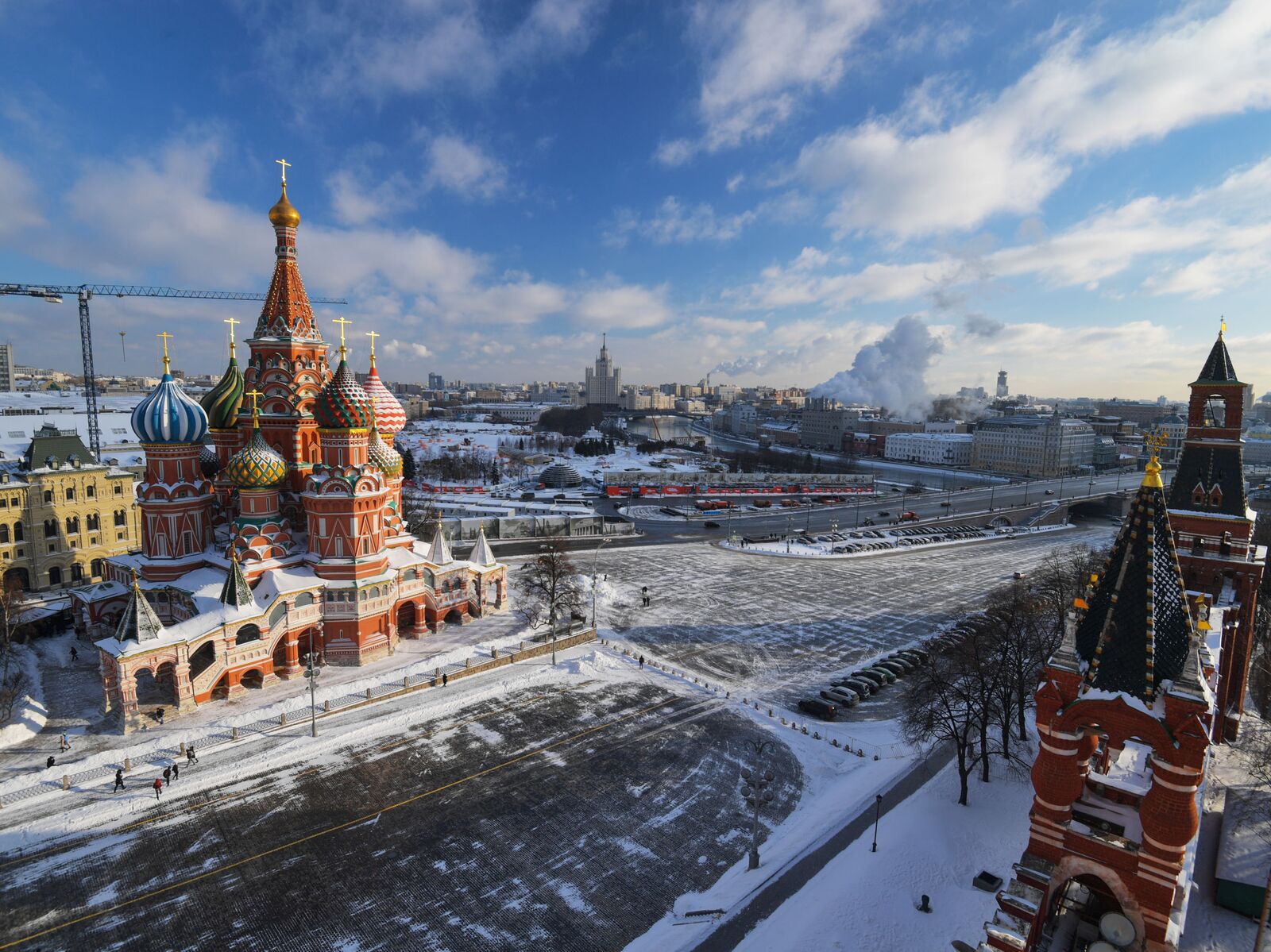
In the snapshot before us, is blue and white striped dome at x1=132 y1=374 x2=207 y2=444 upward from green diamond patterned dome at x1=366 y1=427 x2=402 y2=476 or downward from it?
upward

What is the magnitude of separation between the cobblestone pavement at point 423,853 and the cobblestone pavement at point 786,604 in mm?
7813

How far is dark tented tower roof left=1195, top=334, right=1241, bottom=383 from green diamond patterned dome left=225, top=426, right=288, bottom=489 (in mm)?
33749

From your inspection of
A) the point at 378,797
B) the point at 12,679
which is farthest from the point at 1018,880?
the point at 12,679

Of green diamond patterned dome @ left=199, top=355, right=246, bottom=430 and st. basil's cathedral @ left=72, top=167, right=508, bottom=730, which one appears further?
green diamond patterned dome @ left=199, top=355, right=246, bottom=430

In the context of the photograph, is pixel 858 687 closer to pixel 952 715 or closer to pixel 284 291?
pixel 952 715

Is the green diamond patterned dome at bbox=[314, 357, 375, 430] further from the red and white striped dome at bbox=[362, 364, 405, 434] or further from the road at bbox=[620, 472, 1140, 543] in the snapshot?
the road at bbox=[620, 472, 1140, 543]

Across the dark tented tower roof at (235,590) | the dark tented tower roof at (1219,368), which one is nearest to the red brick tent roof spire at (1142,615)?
the dark tented tower roof at (1219,368)

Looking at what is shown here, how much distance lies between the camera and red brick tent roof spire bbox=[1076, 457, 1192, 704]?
9227 millimetres

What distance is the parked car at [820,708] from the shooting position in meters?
25.8

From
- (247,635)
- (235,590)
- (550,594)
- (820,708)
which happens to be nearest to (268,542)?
(235,590)

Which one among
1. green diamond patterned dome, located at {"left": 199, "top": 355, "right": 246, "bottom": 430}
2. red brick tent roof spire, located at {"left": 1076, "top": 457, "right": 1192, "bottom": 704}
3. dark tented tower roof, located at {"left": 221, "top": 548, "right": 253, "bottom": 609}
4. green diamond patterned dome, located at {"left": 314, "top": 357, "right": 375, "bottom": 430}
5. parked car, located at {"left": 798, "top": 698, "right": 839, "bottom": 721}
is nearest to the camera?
red brick tent roof spire, located at {"left": 1076, "top": 457, "right": 1192, "bottom": 704}

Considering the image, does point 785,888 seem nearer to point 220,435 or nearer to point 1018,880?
point 1018,880

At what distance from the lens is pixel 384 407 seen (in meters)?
35.0

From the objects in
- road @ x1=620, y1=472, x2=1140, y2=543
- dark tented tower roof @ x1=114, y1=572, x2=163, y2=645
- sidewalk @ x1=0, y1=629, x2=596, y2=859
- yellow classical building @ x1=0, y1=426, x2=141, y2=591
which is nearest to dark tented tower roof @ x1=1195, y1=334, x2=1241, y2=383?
sidewalk @ x1=0, y1=629, x2=596, y2=859
